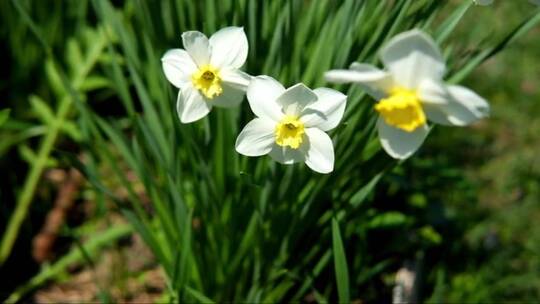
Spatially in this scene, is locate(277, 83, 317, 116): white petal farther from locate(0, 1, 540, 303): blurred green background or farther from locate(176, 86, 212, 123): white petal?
locate(0, 1, 540, 303): blurred green background

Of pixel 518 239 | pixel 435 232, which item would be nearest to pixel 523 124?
pixel 518 239

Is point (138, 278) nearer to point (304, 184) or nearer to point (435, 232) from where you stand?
point (304, 184)

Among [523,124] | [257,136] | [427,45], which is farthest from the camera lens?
[523,124]

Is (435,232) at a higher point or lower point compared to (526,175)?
lower

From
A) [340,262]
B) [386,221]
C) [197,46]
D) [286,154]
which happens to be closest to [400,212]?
[386,221]

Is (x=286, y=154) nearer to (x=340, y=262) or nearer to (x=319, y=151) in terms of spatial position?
(x=319, y=151)

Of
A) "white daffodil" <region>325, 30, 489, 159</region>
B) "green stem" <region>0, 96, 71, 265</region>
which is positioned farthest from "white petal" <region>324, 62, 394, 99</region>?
"green stem" <region>0, 96, 71, 265</region>

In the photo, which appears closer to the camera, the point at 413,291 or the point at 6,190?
the point at 413,291
